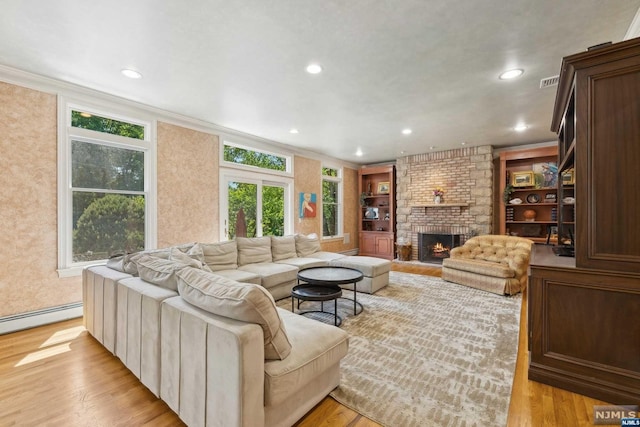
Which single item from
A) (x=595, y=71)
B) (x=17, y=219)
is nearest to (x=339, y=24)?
(x=595, y=71)

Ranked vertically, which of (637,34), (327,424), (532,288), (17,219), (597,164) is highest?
(637,34)

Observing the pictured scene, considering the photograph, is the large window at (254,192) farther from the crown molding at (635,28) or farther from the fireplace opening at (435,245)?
the crown molding at (635,28)

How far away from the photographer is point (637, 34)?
222cm

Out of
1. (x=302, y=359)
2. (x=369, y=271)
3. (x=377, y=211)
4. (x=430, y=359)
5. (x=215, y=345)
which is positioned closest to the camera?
(x=215, y=345)

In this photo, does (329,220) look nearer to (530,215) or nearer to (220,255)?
(220,255)

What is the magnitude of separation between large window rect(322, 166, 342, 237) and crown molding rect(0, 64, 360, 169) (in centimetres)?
217

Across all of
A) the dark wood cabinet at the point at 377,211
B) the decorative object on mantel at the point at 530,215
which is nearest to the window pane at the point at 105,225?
the dark wood cabinet at the point at 377,211

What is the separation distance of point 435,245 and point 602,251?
5.35 m

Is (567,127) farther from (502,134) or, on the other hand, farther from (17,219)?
(17,219)

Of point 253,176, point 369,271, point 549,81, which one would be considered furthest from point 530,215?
point 253,176

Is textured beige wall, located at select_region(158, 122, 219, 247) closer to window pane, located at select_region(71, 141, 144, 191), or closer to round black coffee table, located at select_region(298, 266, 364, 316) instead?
window pane, located at select_region(71, 141, 144, 191)

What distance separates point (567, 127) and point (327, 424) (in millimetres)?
3276

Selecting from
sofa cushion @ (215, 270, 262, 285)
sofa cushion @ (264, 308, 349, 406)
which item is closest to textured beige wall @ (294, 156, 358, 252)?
sofa cushion @ (215, 270, 262, 285)

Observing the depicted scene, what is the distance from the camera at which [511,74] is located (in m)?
3.03
